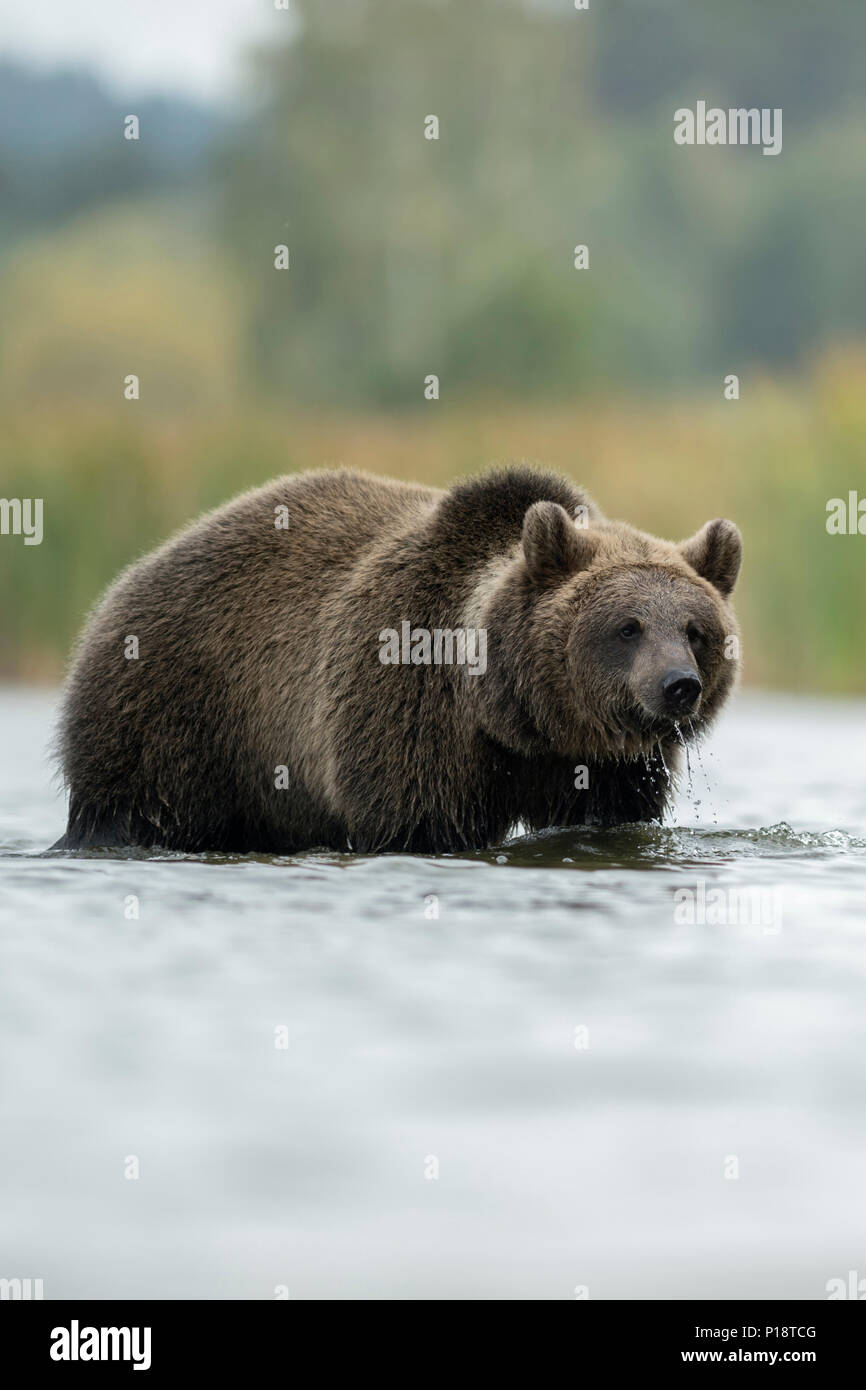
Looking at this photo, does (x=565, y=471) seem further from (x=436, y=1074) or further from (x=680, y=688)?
(x=436, y=1074)

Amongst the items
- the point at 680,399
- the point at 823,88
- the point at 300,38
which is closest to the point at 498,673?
the point at 680,399

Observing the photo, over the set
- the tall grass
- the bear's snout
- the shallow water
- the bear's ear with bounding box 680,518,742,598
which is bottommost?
the shallow water

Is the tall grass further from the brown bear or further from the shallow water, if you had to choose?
the shallow water

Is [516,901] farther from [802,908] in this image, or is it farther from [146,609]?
[146,609]

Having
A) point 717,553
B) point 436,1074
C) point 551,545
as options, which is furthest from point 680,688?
point 436,1074

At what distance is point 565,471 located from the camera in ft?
55.7

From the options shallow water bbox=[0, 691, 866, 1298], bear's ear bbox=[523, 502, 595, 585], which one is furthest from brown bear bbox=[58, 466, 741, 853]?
shallow water bbox=[0, 691, 866, 1298]

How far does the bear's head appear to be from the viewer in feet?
22.7

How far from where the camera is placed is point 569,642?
704 centimetres

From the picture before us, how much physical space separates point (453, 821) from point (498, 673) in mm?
584

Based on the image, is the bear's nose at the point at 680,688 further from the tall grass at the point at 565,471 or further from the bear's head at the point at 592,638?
the tall grass at the point at 565,471

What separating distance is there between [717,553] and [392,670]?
1.28 metres

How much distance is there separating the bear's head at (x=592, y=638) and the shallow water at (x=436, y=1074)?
1.61 ft

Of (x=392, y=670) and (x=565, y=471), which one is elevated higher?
(x=565, y=471)
